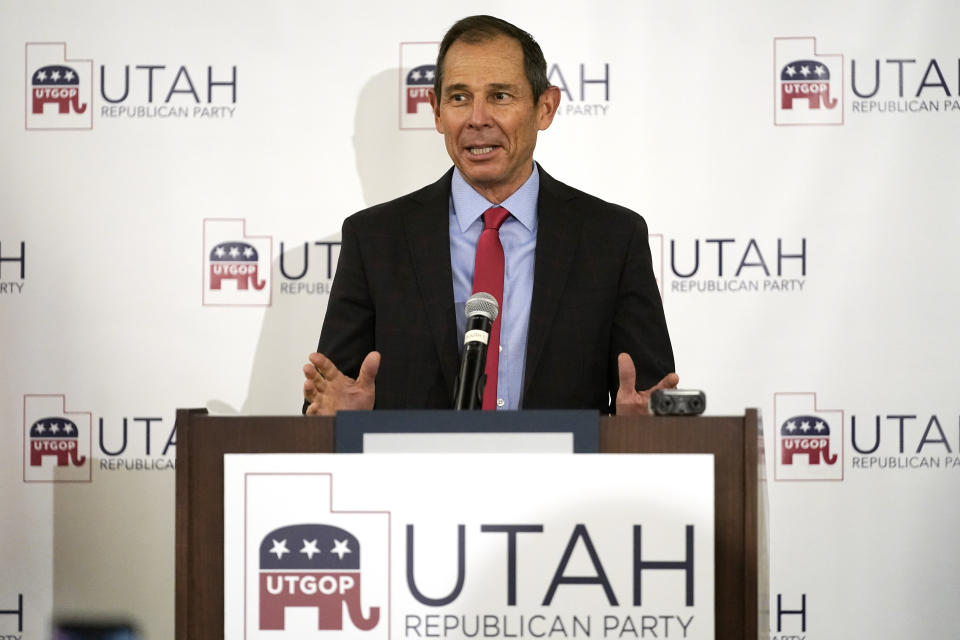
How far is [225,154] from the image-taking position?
11.7ft

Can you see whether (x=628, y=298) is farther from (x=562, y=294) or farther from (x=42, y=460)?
(x=42, y=460)

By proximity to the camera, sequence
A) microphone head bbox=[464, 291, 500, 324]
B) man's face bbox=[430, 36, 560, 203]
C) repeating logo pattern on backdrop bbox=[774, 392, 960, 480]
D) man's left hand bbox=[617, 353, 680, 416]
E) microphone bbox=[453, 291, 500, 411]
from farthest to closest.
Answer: repeating logo pattern on backdrop bbox=[774, 392, 960, 480] → man's face bbox=[430, 36, 560, 203] → man's left hand bbox=[617, 353, 680, 416] → microphone head bbox=[464, 291, 500, 324] → microphone bbox=[453, 291, 500, 411]

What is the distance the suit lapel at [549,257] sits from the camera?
2.48 metres

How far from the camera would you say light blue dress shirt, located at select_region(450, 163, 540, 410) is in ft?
8.31

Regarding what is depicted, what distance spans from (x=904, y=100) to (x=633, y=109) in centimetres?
90

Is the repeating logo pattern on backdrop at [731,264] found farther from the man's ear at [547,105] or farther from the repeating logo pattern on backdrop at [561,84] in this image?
the man's ear at [547,105]

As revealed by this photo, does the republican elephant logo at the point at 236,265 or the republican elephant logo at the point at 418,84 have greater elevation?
the republican elephant logo at the point at 418,84

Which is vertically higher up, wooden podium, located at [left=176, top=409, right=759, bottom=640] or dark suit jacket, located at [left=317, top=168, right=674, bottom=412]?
dark suit jacket, located at [left=317, top=168, right=674, bottom=412]

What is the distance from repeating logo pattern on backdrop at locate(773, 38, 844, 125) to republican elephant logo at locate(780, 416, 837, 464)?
3.27 ft

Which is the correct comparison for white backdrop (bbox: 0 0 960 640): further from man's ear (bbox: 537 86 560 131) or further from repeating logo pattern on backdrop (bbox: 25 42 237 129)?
man's ear (bbox: 537 86 560 131)

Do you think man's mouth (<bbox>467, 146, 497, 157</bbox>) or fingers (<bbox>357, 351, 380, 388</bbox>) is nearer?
fingers (<bbox>357, 351, 380, 388</bbox>)

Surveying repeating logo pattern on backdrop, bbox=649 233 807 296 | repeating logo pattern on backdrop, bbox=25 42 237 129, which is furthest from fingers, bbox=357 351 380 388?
repeating logo pattern on backdrop, bbox=25 42 237 129

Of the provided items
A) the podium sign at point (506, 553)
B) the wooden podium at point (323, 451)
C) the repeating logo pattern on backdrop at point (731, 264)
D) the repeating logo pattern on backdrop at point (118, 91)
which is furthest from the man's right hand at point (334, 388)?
the repeating logo pattern on backdrop at point (118, 91)

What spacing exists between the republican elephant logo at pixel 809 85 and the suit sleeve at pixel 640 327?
1.17 m
